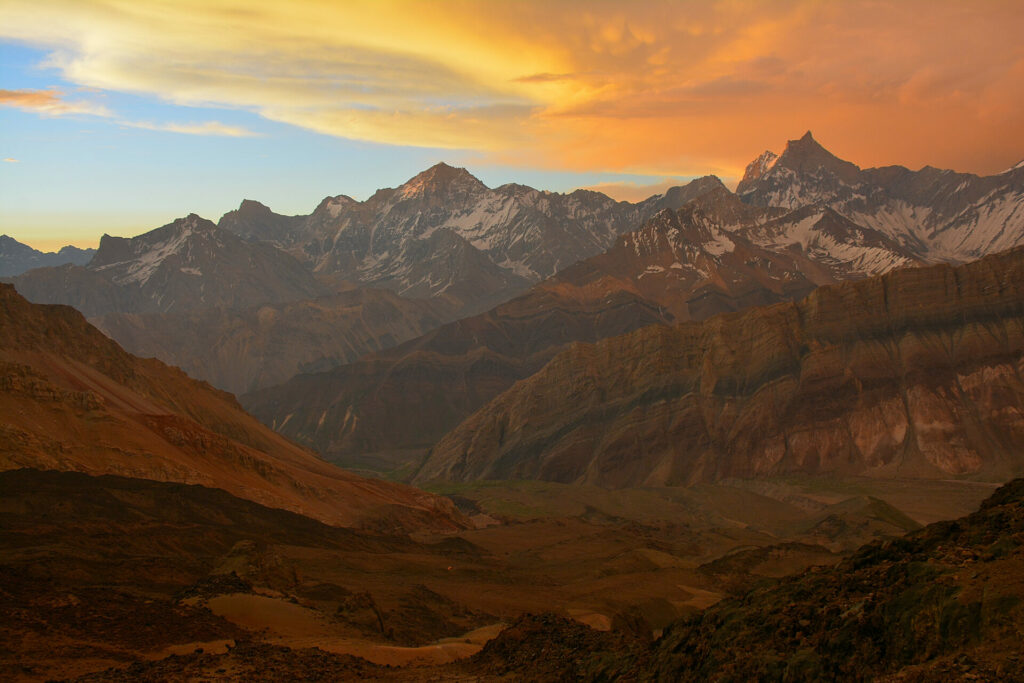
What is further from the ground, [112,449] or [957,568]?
[957,568]

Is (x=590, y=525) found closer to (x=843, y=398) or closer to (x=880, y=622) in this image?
(x=843, y=398)

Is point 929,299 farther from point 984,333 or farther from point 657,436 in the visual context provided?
point 657,436

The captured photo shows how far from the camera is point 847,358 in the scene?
601 feet

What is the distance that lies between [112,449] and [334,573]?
1063 inches

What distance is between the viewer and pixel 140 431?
A: 296 ft

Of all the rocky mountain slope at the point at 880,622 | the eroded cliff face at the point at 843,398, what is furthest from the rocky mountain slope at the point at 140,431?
the eroded cliff face at the point at 843,398

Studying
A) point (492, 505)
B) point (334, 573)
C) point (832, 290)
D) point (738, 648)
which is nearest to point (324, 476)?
point (492, 505)

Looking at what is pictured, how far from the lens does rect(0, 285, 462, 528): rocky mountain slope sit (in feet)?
267

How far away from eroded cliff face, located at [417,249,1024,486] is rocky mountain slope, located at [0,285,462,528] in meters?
66.6

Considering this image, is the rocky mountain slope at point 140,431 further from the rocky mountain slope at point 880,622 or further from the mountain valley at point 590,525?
the rocky mountain slope at point 880,622

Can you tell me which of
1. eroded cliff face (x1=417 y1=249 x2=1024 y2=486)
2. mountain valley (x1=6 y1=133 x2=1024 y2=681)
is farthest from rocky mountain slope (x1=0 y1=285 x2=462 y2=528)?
eroded cliff face (x1=417 y1=249 x2=1024 y2=486)

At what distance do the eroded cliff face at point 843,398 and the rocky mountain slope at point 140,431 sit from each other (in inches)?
2623

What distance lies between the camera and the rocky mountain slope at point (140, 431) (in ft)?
267

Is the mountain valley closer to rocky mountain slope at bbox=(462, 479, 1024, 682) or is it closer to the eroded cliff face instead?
rocky mountain slope at bbox=(462, 479, 1024, 682)
